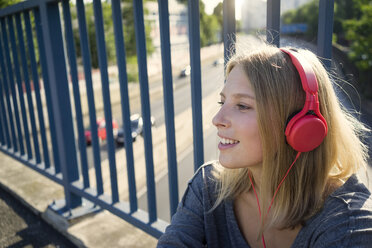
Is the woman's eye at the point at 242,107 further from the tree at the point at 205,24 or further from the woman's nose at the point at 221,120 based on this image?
the tree at the point at 205,24

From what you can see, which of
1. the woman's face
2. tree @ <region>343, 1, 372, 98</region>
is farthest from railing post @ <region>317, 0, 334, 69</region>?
tree @ <region>343, 1, 372, 98</region>

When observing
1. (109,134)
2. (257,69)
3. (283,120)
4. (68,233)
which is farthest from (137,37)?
(68,233)

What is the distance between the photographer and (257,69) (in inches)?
42.8

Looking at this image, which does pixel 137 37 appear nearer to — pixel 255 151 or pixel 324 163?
pixel 255 151

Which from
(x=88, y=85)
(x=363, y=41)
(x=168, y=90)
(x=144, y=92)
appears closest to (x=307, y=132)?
(x=168, y=90)

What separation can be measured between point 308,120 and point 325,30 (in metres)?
0.33

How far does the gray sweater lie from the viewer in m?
0.96

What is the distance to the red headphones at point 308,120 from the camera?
38.9 inches

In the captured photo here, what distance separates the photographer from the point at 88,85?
2182 millimetres

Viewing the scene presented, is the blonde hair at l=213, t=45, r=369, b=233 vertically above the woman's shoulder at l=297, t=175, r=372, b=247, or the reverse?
the blonde hair at l=213, t=45, r=369, b=233

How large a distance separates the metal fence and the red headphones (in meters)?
0.21

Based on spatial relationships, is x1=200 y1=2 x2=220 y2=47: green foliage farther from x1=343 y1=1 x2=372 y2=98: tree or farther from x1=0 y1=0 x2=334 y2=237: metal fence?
x1=343 y1=1 x2=372 y2=98: tree

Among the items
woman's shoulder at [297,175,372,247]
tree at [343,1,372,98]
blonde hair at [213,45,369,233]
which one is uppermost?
blonde hair at [213,45,369,233]

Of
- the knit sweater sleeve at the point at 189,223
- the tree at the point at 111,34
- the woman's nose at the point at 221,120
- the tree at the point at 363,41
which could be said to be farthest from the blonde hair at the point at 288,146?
the tree at the point at 363,41
